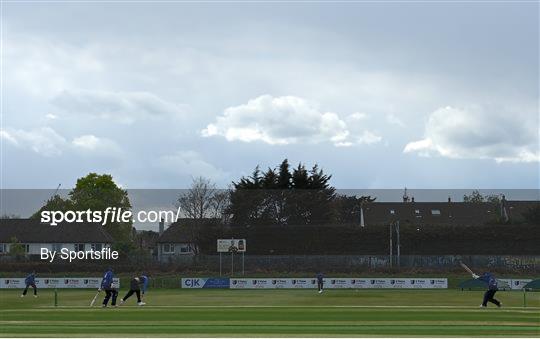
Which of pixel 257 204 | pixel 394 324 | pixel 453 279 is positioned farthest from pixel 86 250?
pixel 394 324

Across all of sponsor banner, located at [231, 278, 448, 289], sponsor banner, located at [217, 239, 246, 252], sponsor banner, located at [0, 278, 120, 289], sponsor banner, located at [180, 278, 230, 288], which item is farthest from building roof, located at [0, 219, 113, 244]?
sponsor banner, located at [231, 278, 448, 289]

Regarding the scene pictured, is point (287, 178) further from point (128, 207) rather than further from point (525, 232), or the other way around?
point (525, 232)

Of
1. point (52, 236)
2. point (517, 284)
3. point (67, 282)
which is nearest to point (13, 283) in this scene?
point (67, 282)

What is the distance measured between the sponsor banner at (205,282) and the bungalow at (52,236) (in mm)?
25423

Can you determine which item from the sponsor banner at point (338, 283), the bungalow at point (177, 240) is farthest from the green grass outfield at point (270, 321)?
the bungalow at point (177, 240)

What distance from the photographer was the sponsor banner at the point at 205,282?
6700 cm

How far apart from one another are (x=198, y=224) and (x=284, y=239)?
11.2m

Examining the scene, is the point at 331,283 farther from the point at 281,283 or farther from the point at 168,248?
the point at 168,248

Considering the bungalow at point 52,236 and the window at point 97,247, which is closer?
the window at point 97,247

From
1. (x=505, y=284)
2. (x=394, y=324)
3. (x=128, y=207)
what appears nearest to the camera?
(x=394, y=324)

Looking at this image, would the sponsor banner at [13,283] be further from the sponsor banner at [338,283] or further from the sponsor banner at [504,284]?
the sponsor banner at [504,284]

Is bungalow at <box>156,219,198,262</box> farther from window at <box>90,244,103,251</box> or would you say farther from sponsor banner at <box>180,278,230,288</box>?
sponsor banner at <box>180,278,230,288</box>

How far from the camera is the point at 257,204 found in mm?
98812

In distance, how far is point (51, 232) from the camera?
94.7m
